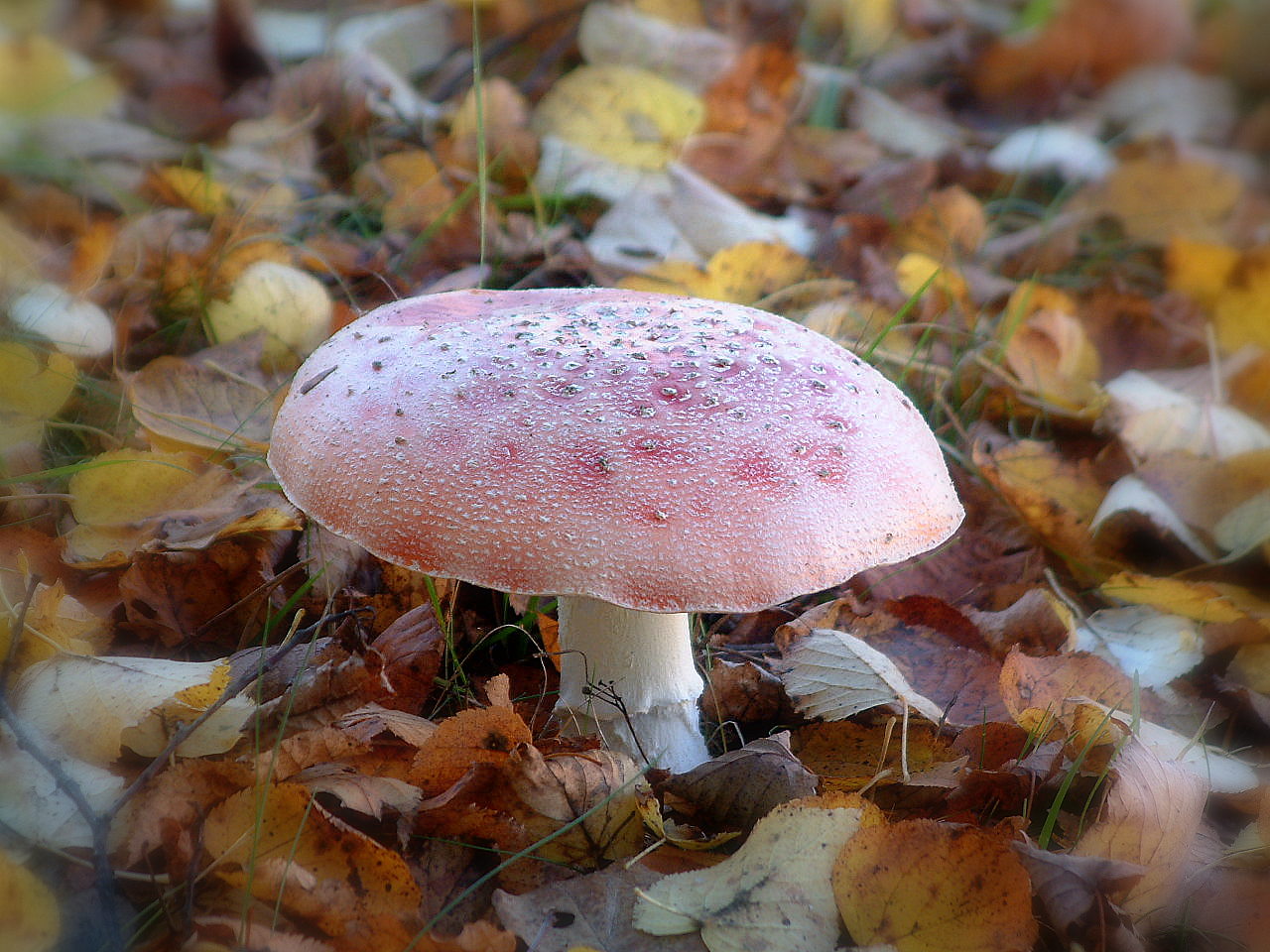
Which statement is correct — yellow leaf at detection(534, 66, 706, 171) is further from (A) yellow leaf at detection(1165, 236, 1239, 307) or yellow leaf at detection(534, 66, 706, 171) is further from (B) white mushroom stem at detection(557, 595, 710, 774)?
(B) white mushroom stem at detection(557, 595, 710, 774)

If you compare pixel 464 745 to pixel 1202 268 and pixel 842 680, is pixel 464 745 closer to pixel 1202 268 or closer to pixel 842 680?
pixel 842 680

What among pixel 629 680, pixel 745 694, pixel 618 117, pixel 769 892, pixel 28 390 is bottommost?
pixel 745 694

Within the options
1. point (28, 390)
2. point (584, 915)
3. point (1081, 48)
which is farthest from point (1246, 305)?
point (28, 390)

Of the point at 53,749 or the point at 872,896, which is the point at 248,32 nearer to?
the point at 53,749

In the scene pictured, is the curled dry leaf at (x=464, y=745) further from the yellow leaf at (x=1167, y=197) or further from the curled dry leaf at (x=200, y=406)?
the yellow leaf at (x=1167, y=197)

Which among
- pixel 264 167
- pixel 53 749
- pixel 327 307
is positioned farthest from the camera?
pixel 264 167

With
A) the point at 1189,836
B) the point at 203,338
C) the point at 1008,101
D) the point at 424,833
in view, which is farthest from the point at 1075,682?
the point at 1008,101

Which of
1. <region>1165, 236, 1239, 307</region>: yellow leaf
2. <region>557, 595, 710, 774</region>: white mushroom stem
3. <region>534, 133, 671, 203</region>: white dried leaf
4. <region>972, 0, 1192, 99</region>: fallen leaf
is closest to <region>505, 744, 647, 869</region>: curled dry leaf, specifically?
<region>557, 595, 710, 774</region>: white mushroom stem
